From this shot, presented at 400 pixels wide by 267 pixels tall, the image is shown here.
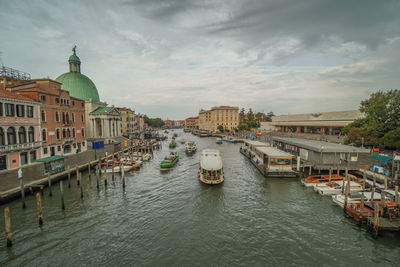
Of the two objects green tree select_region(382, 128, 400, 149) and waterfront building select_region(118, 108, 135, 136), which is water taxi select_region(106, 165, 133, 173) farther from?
waterfront building select_region(118, 108, 135, 136)

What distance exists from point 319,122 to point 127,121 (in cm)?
9170

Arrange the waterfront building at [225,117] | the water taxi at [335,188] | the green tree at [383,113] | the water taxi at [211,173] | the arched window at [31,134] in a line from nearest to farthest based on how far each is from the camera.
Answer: the water taxi at [335,188] → the water taxi at [211,173] → the arched window at [31,134] → the green tree at [383,113] → the waterfront building at [225,117]

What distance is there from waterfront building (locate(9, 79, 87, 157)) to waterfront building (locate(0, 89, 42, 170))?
67.0 inches

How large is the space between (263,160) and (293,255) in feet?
77.9

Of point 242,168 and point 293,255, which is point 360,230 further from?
point 242,168

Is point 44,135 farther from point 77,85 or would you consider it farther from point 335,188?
point 335,188

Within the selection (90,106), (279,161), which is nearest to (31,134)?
(279,161)

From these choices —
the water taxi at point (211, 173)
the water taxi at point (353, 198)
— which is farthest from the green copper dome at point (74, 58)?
the water taxi at point (353, 198)

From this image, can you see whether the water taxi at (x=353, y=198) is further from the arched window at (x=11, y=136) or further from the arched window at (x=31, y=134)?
the arched window at (x=31, y=134)

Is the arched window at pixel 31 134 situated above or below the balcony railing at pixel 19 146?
above

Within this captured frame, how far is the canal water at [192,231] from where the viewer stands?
1416 centimetres

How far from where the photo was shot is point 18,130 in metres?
31.0

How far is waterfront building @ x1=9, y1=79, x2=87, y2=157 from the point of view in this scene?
36438 millimetres

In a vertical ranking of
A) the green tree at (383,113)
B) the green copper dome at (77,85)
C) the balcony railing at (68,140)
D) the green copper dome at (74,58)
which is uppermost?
the green copper dome at (74,58)
